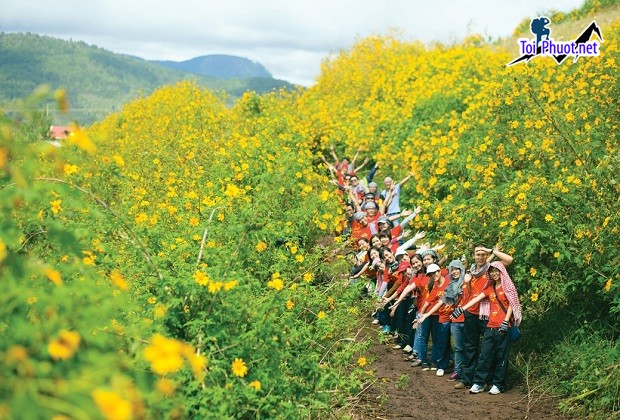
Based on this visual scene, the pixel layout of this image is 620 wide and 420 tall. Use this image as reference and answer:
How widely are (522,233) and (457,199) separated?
2392 millimetres

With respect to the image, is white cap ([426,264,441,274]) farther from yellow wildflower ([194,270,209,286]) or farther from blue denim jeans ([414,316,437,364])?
yellow wildflower ([194,270,209,286])

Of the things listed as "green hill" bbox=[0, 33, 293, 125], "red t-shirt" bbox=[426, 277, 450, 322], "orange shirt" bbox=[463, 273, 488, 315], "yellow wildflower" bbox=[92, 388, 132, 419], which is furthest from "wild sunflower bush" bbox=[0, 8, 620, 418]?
"green hill" bbox=[0, 33, 293, 125]

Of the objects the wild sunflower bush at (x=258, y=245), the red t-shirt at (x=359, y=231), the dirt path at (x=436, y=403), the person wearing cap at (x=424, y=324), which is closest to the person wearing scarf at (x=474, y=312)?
the dirt path at (x=436, y=403)

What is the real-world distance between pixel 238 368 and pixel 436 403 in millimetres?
4267

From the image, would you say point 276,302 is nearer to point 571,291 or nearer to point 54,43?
point 571,291

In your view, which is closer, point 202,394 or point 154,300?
point 202,394

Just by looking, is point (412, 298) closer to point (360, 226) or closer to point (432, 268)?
point (432, 268)

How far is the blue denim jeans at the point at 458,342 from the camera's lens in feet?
29.4

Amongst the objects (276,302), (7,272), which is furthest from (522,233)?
(7,272)

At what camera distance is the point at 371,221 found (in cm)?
1193

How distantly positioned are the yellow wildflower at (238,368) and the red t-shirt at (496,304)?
437cm

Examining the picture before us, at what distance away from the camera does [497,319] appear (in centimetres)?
843

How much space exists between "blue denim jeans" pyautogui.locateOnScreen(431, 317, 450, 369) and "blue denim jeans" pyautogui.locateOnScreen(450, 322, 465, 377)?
0.34m

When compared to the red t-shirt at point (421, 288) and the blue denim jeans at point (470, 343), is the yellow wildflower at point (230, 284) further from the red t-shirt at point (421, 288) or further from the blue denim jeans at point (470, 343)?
the red t-shirt at point (421, 288)
